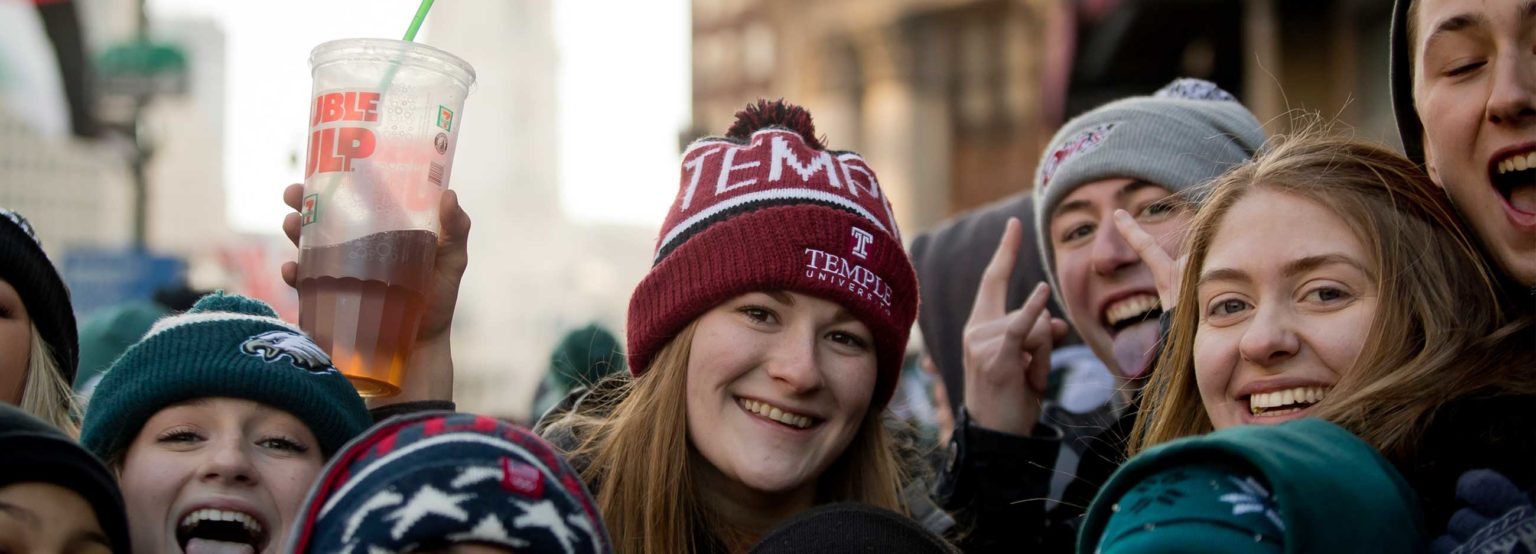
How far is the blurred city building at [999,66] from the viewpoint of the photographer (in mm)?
12352

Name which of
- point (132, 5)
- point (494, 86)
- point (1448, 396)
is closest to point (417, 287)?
point (1448, 396)

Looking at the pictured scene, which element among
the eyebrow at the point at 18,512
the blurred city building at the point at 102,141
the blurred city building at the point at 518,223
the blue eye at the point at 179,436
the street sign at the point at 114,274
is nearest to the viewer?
the eyebrow at the point at 18,512

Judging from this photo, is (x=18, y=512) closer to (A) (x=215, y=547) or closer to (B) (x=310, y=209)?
(A) (x=215, y=547)

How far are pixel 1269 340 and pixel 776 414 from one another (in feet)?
3.66

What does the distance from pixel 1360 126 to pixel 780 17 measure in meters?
23.3

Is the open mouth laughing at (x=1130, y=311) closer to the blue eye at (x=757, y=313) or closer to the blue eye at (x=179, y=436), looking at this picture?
the blue eye at (x=757, y=313)

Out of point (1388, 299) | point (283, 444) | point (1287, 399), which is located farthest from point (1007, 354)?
point (283, 444)

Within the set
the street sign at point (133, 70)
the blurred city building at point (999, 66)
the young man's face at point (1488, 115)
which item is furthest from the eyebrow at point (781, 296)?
the street sign at point (133, 70)

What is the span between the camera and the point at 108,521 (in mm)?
1938

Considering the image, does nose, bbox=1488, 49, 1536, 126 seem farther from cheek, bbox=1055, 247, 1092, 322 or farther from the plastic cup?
the plastic cup

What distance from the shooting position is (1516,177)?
2154 millimetres

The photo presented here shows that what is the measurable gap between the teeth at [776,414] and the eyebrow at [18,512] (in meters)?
1.52

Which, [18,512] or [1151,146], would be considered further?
[1151,146]

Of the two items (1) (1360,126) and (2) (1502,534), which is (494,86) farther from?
(2) (1502,534)
